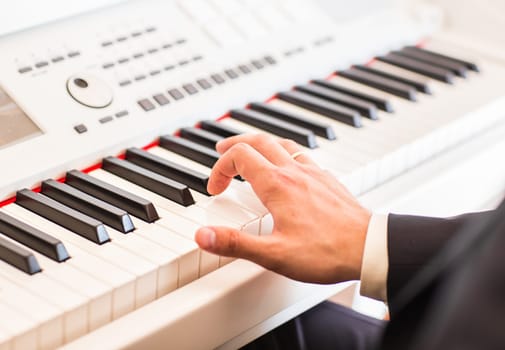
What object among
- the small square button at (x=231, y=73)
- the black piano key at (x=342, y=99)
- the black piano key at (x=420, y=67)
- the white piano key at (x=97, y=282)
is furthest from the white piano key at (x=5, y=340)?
the black piano key at (x=420, y=67)

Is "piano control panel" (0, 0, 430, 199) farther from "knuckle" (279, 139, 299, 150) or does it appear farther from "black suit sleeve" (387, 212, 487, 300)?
"black suit sleeve" (387, 212, 487, 300)

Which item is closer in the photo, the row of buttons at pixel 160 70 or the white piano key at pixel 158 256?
the white piano key at pixel 158 256

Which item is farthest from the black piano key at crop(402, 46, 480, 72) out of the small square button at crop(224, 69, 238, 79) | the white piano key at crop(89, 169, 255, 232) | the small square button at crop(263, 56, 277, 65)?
the white piano key at crop(89, 169, 255, 232)

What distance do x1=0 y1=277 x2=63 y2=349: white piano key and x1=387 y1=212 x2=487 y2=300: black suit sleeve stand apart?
0.43 metres

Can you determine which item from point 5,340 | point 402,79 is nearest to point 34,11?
point 5,340

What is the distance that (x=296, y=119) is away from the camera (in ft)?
5.08

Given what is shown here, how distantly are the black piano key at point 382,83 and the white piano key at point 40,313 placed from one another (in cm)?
94

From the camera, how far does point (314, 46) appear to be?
1772 mm

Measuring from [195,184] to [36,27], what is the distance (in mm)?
370

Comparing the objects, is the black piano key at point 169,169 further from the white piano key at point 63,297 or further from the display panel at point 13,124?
the white piano key at point 63,297

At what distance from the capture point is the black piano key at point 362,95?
1656mm

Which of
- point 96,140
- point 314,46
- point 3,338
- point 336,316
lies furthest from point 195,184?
point 314,46

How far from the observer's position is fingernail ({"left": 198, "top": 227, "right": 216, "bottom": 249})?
105 centimetres

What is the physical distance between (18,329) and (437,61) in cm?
123
